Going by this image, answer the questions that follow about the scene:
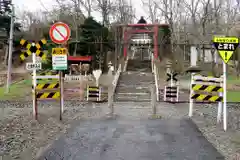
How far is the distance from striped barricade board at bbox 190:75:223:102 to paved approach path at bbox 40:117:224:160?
97 centimetres

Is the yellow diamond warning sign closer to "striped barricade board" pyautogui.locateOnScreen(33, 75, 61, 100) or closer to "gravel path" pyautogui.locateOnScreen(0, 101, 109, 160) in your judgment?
"gravel path" pyautogui.locateOnScreen(0, 101, 109, 160)

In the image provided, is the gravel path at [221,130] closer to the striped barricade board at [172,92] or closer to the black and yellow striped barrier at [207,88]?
the black and yellow striped barrier at [207,88]

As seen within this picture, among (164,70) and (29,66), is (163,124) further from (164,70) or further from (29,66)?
(164,70)

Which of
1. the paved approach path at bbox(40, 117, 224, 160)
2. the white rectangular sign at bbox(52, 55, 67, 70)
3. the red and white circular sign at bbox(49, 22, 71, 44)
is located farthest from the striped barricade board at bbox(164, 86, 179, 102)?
the red and white circular sign at bbox(49, 22, 71, 44)

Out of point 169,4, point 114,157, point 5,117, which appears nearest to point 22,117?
point 5,117

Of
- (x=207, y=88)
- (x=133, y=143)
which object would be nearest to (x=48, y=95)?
(x=133, y=143)

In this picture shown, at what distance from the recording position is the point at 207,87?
9867 mm

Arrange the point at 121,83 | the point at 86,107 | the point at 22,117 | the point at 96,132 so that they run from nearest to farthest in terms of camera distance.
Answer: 1. the point at 96,132
2. the point at 22,117
3. the point at 86,107
4. the point at 121,83

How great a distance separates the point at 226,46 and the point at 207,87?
5.32ft

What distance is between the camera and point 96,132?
821 cm

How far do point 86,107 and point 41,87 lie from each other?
10.6ft

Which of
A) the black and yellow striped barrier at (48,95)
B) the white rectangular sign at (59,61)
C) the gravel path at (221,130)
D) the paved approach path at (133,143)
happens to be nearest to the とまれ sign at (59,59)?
the white rectangular sign at (59,61)

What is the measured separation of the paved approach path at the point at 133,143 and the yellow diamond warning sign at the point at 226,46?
2.05m

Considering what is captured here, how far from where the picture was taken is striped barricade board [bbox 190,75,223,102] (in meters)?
9.45
